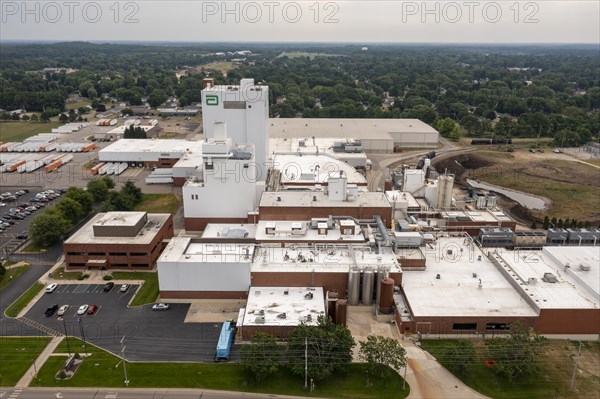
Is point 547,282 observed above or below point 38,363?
above

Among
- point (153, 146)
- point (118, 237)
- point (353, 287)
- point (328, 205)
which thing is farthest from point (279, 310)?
point (153, 146)

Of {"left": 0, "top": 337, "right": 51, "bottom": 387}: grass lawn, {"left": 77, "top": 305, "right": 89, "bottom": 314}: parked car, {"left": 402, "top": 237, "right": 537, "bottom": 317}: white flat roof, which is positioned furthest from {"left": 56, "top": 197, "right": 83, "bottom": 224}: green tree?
{"left": 402, "top": 237, "right": 537, "bottom": 317}: white flat roof

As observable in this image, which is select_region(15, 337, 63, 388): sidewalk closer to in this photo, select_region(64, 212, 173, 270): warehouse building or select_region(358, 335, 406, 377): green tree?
select_region(64, 212, 173, 270): warehouse building

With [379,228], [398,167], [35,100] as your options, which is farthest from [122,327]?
[35,100]

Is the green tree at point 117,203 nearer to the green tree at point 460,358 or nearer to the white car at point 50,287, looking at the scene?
the white car at point 50,287

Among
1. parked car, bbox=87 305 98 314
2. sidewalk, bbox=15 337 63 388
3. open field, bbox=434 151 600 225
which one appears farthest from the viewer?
open field, bbox=434 151 600 225

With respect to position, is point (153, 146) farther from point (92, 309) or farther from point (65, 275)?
point (92, 309)

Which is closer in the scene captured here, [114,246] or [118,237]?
[114,246]
